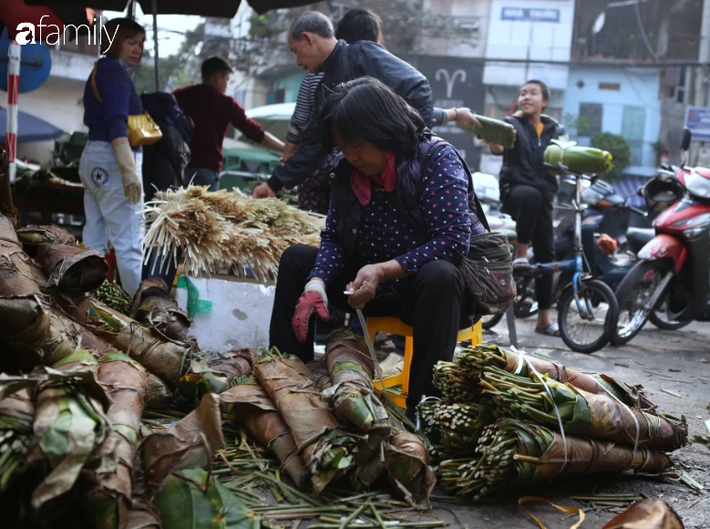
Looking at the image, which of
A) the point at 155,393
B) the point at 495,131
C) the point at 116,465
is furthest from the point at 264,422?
the point at 495,131

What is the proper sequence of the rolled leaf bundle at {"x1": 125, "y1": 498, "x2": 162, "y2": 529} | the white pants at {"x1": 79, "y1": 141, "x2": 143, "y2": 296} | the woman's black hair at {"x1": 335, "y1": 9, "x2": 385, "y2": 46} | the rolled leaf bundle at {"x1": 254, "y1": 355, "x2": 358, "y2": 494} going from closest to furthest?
the rolled leaf bundle at {"x1": 125, "y1": 498, "x2": 162, "y2": 529}
the rolled leaf bundle at {"x1": 254, "y1": 355, "x2": 358, "y2": 494}
the woman's black hair at {"x1": 335, "y1": 9, "x2": 385, "y2": 46}
the white pants at {"x1": 79, "y1": 141, "x2": 143, "y2": 296}

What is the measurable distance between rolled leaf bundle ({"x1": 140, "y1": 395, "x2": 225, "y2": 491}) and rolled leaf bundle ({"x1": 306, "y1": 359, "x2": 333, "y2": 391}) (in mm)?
667

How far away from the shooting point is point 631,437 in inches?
87.0

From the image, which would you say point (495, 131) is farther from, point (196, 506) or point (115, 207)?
point (196, 506)

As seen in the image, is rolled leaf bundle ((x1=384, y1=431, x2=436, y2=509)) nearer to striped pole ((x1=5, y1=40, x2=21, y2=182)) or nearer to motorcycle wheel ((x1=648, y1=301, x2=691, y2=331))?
striped pole ((x1=5, y1=40, x2=21, y2=182))

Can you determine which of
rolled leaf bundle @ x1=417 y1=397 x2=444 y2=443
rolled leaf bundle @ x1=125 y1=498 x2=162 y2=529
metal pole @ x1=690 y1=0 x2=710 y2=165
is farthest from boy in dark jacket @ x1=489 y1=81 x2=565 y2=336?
metal pole @ x1=690 y1=0 x2=710 y2=165

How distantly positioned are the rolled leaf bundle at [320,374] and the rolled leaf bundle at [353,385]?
0.04m

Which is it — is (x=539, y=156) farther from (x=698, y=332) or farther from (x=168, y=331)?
(x=168, y=331)

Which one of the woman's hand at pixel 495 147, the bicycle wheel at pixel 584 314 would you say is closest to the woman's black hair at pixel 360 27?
the woman's hand at pixel 495 147

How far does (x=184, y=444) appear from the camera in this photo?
68.7 inches

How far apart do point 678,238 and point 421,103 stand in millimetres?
3020

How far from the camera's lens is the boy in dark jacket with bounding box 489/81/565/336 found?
Result: 5.34 metres

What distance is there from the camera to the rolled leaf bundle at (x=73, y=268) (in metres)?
2.56

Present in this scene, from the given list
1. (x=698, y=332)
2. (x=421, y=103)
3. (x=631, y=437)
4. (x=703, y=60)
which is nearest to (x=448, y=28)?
(x=703, y=60)
